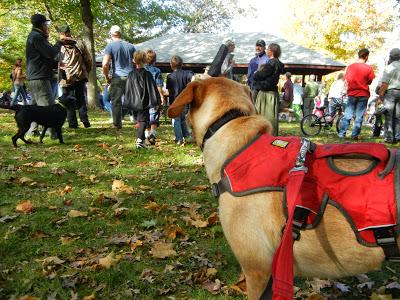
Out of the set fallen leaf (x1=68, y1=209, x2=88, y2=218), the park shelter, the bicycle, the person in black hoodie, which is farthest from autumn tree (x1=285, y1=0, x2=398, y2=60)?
fallen leaf (x1=68, y1=209, x2=88, y2=218)

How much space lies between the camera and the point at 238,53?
21312 millimetres

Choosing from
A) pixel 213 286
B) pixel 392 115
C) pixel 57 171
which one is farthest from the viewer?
pixel 392 115

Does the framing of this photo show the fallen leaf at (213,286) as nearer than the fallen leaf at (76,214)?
Yes

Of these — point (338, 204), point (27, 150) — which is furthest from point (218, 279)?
point (27, 150)

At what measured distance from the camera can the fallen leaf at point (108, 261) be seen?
3162 mm

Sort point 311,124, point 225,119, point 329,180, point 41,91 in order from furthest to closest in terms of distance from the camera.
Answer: point 311,124, point 41,91, point 225,119, point 329,180

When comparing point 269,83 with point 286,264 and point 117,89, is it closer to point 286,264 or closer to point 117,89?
point 117,89

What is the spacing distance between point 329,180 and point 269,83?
633 cm

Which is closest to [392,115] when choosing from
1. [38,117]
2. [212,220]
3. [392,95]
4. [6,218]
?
[392,95]

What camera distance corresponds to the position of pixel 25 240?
363 centimetres

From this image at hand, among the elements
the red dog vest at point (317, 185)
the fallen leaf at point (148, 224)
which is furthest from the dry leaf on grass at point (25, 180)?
the red dog vest at point (317, 185)

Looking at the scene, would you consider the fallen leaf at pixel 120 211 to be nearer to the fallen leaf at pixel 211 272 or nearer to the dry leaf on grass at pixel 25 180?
the fallen leaf at pixel 211 272

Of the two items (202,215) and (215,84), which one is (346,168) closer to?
(215,84)

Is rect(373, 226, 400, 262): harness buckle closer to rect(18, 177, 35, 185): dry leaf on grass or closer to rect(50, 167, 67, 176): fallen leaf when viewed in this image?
rect(18, 177, 35, 185): dry leaf on grass
